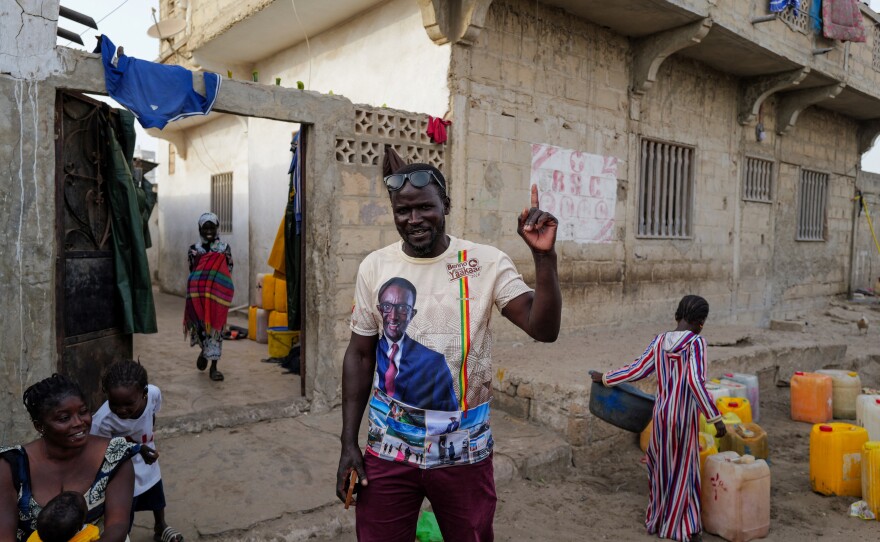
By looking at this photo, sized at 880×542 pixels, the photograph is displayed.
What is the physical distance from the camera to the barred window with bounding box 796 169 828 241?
38.9 feet

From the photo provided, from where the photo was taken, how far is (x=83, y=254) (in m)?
4.23

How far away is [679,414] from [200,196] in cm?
1107

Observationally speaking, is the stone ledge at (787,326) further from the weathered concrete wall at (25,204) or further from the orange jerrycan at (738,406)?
the weathered concrete wall at (25,204)

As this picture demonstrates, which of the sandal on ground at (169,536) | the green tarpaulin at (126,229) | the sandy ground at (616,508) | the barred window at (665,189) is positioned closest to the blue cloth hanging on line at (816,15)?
the barred window at (665,189)

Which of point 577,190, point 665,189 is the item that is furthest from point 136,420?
point 665,189

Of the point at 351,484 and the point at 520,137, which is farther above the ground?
the point at 520,137

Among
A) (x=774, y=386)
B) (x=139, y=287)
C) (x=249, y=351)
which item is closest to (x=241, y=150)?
(x=249, y=351)

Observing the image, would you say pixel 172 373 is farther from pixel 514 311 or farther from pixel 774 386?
pixel 774 386

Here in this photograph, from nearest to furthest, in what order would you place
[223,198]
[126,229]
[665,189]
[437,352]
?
[437,352] < [126,229] < [665,189] < [223,198]

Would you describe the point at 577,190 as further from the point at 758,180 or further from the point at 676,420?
the point at 758,180

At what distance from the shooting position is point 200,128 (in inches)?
484

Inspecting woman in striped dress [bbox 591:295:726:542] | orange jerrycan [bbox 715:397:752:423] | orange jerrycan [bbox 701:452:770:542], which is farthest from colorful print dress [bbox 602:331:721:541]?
orange jerrycan [bbox 715:397:752:423]

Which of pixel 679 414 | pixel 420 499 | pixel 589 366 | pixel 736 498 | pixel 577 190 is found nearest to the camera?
pixel 420 499

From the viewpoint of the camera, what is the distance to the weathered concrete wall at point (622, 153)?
629 centimetres
